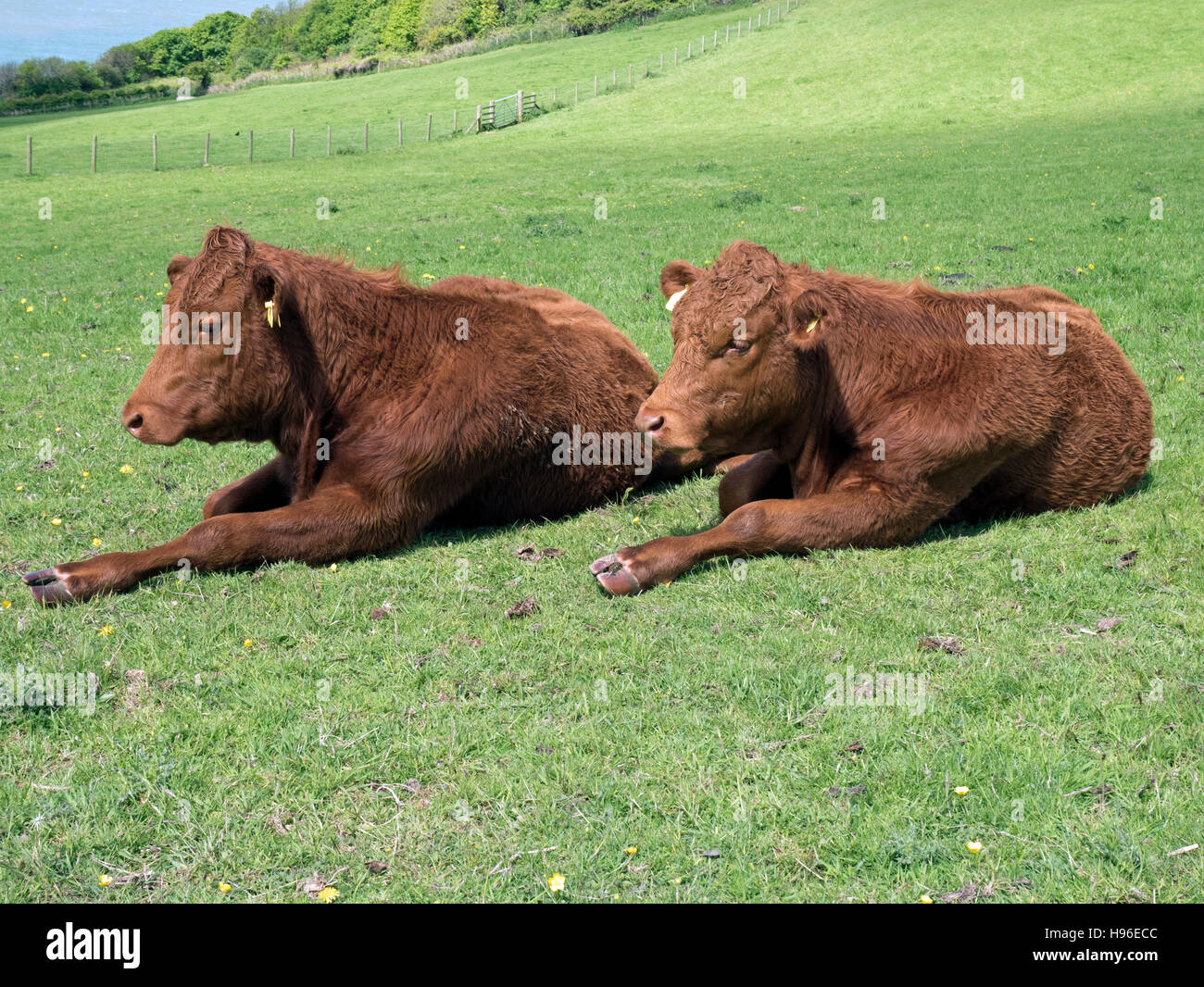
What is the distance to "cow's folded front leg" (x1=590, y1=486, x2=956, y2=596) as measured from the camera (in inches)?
256

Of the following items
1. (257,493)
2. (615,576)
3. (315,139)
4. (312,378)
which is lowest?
(615,576)

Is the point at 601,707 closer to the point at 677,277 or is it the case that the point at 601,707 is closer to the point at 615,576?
the point at 615,576

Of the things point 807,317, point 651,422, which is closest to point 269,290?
point 651,422

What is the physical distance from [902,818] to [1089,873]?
0.66 meters

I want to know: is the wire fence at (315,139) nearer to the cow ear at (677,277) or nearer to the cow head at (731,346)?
the cow ear at (677,277)

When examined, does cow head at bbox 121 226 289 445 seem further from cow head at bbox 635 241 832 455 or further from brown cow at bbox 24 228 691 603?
cow head at bbox 635 241 832 455

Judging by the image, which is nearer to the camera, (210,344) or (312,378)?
(210,344)

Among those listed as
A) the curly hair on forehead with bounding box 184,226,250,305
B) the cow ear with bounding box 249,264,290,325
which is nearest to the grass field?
the cow ear with bounding box 249,264,290,325

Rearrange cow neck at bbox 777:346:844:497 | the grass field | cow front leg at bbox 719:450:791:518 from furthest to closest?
cow front leg at bbox 719:450:791:518 < cow neck at bbox 777:346:844:497 < the grass field

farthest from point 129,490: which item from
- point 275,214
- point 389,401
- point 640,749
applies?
point 275,214

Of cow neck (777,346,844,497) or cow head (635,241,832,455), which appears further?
cow neck (777,346,844,497)

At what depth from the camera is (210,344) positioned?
21.2 ft

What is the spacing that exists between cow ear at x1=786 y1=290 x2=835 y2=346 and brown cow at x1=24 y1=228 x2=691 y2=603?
2.00 meters

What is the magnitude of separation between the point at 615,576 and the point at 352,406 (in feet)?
6.88
